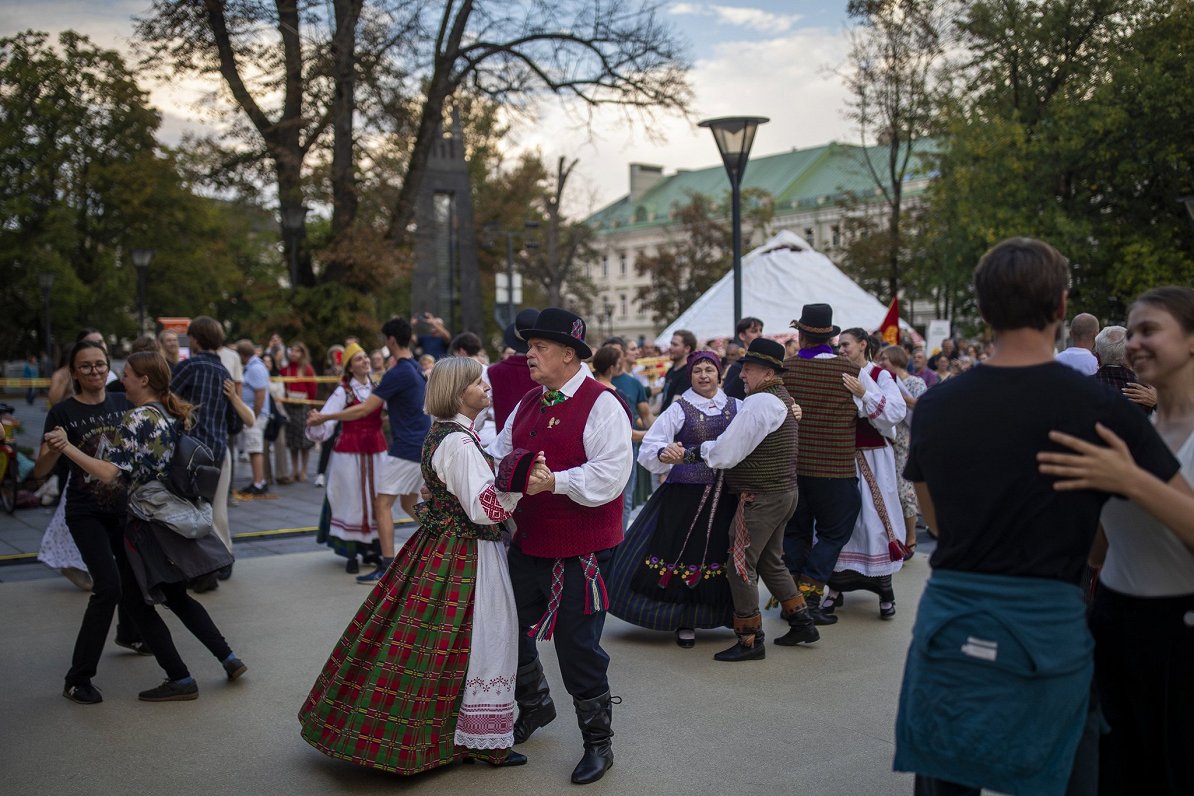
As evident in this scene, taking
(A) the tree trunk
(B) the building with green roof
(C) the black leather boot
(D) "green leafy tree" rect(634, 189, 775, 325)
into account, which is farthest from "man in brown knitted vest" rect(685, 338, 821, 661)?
(B) the building with green roof

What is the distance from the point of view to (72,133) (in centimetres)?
4409

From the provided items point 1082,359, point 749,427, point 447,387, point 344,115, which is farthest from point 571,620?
point 344,115

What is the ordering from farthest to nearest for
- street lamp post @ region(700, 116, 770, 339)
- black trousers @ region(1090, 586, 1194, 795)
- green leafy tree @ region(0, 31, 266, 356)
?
1. green leafy tree @ region(0, 31, 266, 356)
2. street lamp post @ region(700, 116, 770, 339)
3. black trousers @ region(1090, 586, 1194, 795)

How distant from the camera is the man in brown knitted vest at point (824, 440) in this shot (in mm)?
6969

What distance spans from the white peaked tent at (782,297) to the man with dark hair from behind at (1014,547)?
17.0 meters

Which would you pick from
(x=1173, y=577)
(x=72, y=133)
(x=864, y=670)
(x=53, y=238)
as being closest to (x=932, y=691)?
(x=1173, y=577)

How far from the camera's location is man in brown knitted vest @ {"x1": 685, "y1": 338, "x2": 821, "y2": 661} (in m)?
6.19

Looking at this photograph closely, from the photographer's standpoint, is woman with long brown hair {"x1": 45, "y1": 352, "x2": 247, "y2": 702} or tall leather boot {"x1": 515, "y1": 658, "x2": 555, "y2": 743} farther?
woman with long brown hair {"x1": 45, "y1": 352, "x2": 247, "y2": 702}

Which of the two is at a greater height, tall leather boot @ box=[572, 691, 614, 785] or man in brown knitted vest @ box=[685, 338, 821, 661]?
man in brown knitted vest @ box=[685, 338, 821, 661]

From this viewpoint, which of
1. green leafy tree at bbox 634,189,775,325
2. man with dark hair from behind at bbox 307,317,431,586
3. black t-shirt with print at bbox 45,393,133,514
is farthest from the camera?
green leafy tree at bbox 634,189,775,325

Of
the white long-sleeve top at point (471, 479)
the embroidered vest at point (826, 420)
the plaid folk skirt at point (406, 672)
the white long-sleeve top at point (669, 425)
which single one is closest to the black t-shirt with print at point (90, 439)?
the plaid folk skirt at point (406, 672)

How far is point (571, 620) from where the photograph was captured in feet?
14.8

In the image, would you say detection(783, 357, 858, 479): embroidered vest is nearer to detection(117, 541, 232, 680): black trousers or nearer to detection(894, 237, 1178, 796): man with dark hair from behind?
detection(117, 541, 232, 680): black trousers

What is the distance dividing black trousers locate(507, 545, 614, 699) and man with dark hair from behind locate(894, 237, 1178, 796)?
1.97 m
